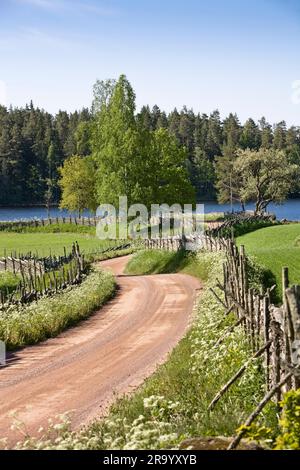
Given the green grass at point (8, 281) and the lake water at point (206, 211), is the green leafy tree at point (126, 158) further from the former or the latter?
the lake water at point (206, 211)

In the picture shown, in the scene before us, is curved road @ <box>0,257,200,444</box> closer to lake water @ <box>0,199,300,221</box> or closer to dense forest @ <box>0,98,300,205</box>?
lake water @ <box>0,199,300,221</box>

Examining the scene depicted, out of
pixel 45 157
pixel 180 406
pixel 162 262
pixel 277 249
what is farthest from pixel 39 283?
pixel 45 157

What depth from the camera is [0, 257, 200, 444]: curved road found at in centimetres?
1527

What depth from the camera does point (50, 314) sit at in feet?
82.1

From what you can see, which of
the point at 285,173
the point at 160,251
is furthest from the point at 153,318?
the point at 285,173

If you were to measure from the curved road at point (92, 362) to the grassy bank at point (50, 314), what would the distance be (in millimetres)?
501

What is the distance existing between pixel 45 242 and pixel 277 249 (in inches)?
1574

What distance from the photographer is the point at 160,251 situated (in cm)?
5191

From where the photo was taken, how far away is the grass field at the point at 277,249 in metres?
36.9

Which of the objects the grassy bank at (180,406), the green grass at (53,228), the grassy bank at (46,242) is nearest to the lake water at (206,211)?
the green grass at (53,228)

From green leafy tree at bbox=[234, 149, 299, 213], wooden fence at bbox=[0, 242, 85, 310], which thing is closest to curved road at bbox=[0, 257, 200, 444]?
wooden fence at bbox=[0, 242, 85, 310]

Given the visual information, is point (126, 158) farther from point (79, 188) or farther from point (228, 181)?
point (228, 181)

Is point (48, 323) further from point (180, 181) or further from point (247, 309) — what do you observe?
point (180, 181)

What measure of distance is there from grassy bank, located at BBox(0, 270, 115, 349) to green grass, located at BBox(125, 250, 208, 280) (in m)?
12.9
